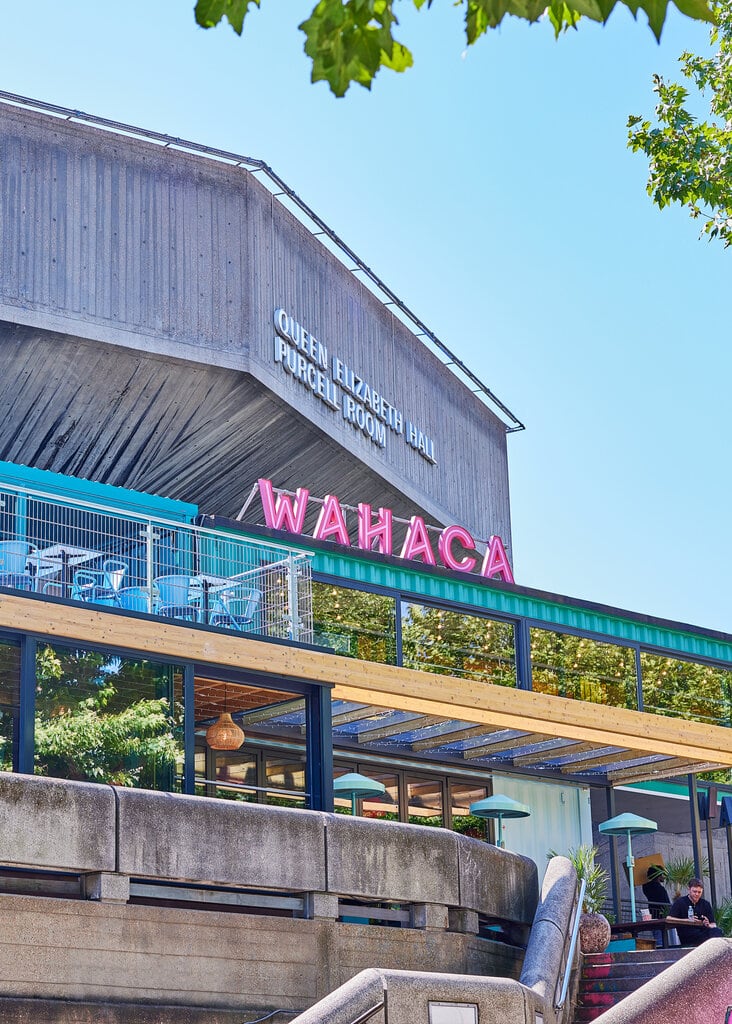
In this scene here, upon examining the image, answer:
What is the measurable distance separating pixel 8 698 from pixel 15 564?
1.76 m

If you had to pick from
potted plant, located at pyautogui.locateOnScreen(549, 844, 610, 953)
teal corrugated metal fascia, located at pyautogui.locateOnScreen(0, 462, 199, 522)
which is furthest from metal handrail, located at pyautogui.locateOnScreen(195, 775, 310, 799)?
teal corrugated metal fascia, located at pyautogui.locateOnScreen(0, 462, 199, 522)

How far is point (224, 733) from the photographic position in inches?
656

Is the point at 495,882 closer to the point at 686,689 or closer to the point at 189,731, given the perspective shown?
the point at 189,731

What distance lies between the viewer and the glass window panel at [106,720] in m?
13.7

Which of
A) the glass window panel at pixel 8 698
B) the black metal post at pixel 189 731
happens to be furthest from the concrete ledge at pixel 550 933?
the glass window panel at pixel 8 698

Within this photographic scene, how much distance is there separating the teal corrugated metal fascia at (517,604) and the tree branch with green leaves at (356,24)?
14.3 meters

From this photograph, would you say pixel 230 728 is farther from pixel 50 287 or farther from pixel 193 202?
pixel 193 202

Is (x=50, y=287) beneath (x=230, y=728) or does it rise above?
above

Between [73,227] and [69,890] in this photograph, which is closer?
[69,890]

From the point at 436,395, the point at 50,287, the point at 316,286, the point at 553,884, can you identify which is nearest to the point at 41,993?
the point at 553,884

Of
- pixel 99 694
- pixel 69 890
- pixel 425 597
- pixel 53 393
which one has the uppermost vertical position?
pixel 53 393

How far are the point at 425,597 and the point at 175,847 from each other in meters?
7.94

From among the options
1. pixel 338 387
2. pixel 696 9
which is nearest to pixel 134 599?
pixel 338 387

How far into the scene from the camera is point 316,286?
24.9 meters
